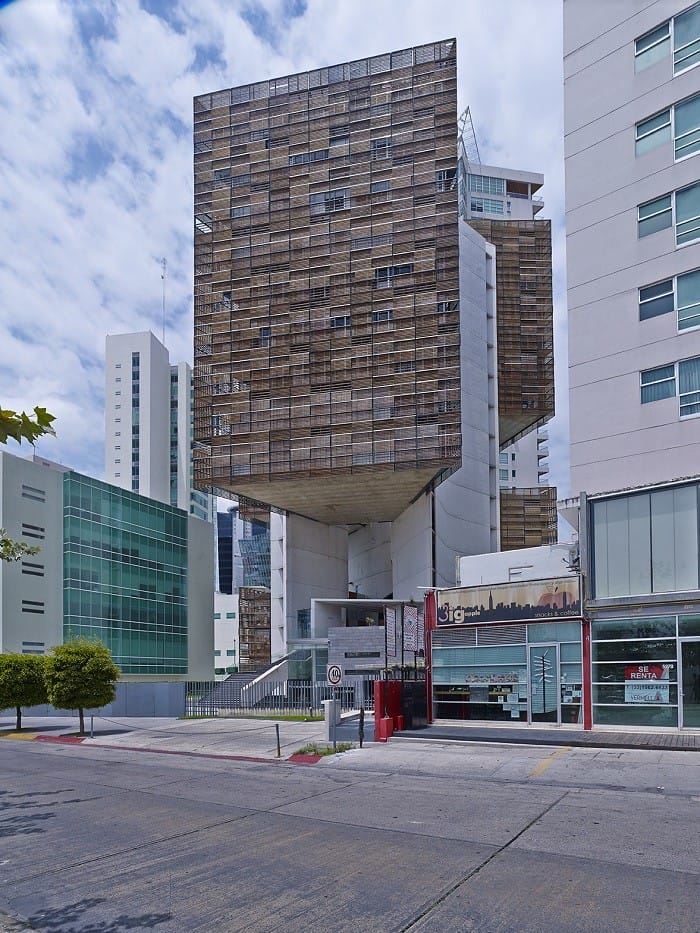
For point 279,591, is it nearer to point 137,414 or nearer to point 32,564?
point 32,564

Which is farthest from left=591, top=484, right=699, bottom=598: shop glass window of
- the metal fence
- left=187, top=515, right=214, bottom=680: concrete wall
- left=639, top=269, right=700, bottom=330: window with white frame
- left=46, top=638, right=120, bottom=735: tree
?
left=187, top=515, right=214, bottom=680: concrete wall

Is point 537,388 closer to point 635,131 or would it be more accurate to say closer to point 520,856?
point 635,131

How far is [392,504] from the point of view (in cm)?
6900

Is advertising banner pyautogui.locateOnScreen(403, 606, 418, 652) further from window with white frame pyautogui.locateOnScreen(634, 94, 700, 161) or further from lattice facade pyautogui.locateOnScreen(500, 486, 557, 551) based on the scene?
lattice facade pyautogui.locateOnScreen(500, 486, 557, 551)

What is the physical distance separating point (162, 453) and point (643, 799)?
126 metres

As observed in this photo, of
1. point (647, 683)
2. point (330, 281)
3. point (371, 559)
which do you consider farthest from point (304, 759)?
point (371, 559)

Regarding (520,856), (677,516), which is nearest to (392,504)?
(677,516)

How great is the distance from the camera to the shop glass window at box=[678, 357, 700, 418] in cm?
2703

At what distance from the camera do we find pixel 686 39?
93.7 feet

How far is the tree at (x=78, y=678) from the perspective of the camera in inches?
1294

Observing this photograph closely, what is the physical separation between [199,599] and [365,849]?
6951 centimetres

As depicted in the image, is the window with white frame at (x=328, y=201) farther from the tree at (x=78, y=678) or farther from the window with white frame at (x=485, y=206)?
the window with white frame at (x=485, y=206)

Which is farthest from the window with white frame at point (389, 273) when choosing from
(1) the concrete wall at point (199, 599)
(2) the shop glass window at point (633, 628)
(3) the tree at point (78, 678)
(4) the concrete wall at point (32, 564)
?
(2) the shop glass window at point (633, 628)

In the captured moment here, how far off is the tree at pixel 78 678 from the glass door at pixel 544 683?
16.5 metres
